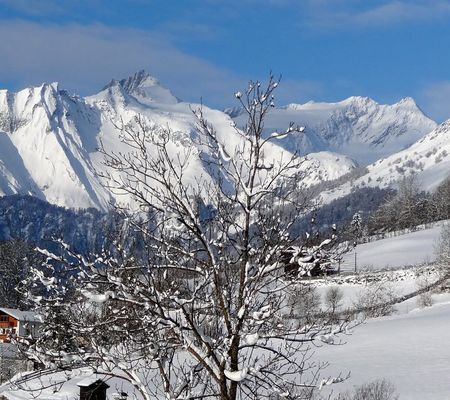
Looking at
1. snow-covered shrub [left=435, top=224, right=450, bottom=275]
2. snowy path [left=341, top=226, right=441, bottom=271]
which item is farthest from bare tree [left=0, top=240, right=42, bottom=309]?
snowy path [left=341, top=226, right=441, bottom=271]

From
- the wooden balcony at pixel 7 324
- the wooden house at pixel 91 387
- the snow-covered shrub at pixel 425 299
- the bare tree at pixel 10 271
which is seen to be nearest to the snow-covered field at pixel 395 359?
the wooden house at pixel 91 387

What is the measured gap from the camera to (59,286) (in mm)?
9938

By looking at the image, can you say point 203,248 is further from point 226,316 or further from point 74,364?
point 74,364

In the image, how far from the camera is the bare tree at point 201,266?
29.8 ft

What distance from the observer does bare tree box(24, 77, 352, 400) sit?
9.07m

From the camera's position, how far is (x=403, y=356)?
105 feet

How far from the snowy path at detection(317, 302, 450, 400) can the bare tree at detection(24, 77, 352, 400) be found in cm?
1597

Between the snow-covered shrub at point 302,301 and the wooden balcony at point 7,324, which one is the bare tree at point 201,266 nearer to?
the snow-covered shrub at point 302,301

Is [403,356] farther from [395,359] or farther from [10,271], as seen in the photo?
[10,271]

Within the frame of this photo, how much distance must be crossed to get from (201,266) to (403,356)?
2462 cm

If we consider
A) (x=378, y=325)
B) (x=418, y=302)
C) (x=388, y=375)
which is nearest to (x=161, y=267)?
(x=388, y=375)

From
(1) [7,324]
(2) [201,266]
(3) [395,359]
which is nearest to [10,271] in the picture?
(1) [7,324]

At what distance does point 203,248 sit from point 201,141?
1.49 m

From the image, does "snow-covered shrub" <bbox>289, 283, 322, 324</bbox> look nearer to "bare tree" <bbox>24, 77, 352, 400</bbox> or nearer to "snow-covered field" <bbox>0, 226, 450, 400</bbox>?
"bare tree" <bbox>24, 77, 352, 400</bbox>
